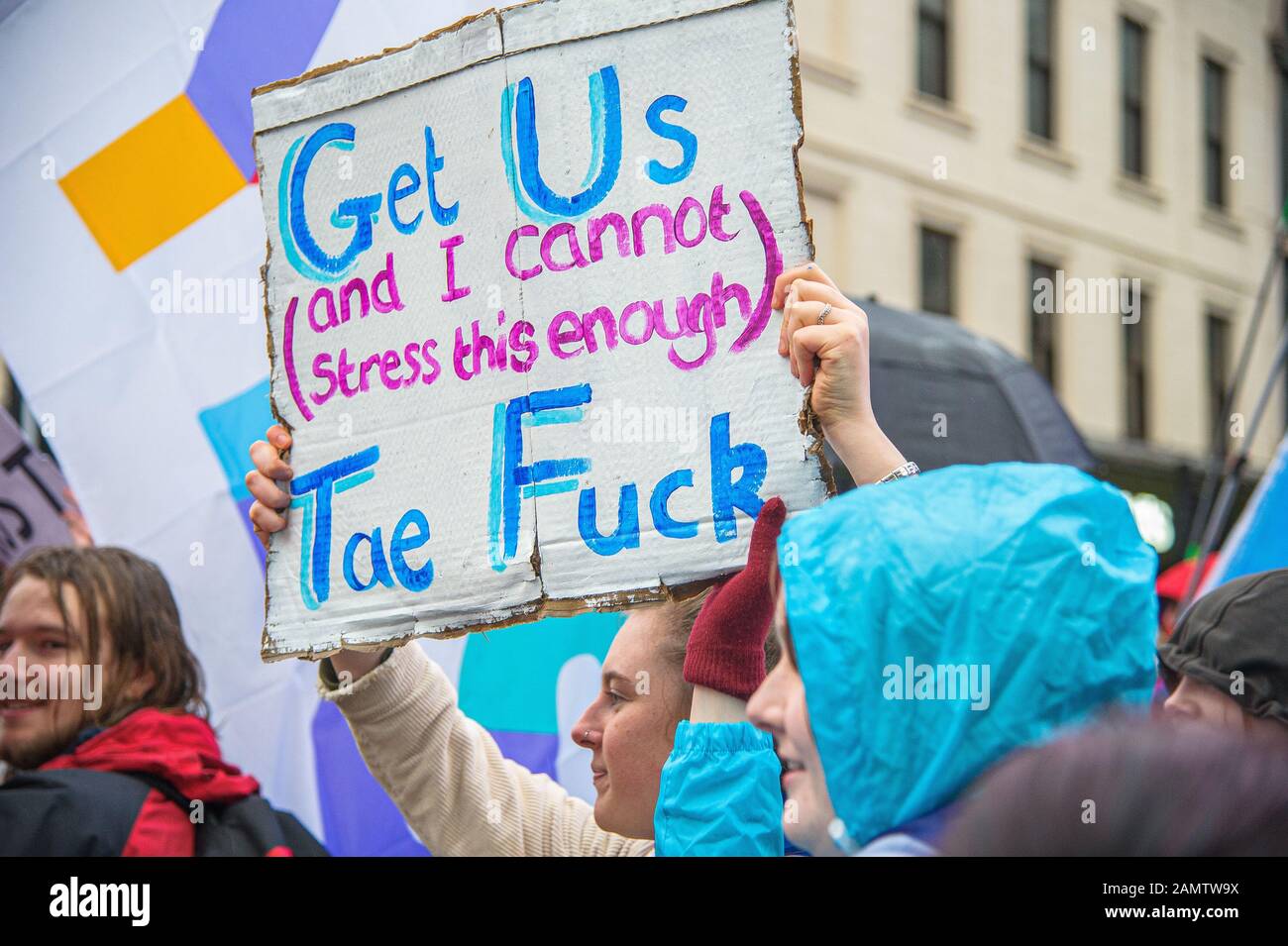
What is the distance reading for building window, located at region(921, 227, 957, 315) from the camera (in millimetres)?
14023

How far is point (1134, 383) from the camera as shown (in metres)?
16.8

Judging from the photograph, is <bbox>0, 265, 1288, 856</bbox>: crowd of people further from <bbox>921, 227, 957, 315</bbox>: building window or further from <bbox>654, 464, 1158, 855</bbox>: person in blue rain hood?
<bbox>921, 227, 957, 315</bbox>: building window

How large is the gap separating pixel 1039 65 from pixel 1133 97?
6.71ft

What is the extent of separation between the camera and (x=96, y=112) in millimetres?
3096

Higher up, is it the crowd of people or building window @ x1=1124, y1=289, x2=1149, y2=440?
building window @ x1=1124, y1=289, x2=1149, y2=440

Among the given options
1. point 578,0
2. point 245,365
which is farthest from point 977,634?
point 245,365

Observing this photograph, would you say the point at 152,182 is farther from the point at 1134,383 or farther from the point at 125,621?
the point at 1134,383

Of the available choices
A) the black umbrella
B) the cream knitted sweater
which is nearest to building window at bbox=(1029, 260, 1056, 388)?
the black umbrella

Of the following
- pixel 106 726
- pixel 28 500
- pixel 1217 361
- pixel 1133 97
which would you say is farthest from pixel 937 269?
pixel 106 726

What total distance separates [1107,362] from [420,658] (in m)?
14.9

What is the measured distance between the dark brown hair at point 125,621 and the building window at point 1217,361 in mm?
16908

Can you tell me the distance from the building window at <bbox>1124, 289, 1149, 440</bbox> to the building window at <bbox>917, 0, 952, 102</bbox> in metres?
3.90

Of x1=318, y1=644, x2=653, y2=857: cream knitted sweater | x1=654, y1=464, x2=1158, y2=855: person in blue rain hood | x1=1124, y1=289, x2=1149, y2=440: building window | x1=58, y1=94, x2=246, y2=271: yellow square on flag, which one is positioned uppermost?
x1=1124, y1=289, x2=1149, y2=440: building window
